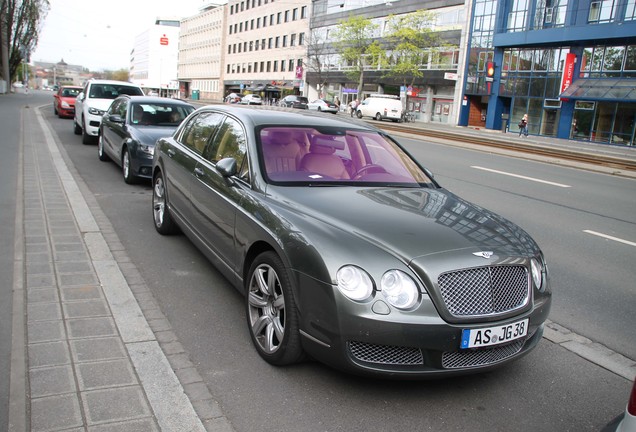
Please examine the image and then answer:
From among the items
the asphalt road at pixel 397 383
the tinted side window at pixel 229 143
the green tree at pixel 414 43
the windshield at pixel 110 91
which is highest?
the green tree at pixel 414 43

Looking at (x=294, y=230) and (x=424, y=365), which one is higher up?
(x=294, y=230)

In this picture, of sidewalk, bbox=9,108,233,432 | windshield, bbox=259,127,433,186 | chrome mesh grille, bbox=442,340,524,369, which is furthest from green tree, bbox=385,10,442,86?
chrome mesh grille, bbox=442,340,524,369

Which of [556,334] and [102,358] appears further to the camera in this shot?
[556,334]

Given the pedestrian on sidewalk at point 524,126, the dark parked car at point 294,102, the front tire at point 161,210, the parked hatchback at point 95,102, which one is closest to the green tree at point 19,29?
the dark parked car at point 294,102

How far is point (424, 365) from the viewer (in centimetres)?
298

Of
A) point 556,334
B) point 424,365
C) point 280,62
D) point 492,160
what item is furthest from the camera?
point 280,62

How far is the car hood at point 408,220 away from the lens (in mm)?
3170

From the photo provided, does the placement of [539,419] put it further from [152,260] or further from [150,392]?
[152,260]

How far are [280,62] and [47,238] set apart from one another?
7720cm

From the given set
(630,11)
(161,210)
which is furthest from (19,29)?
(161,210)

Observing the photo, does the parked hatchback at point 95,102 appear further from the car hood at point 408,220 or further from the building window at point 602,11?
the building window at point 602,11

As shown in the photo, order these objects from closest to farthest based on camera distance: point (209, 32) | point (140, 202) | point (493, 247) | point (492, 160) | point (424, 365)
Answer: point (424, 365) → point (493, 247) → point (140, 202) → point (492, 160) → point (209, 32)

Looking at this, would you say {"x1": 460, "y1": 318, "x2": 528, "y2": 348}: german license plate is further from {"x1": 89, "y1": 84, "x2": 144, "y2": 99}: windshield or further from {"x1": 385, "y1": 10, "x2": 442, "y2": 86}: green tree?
{"x1": 385, "y1": 10, "x2": 442, "y2": 86}: green tree

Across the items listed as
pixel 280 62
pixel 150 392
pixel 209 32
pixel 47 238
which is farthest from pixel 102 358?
pixel 209 32
